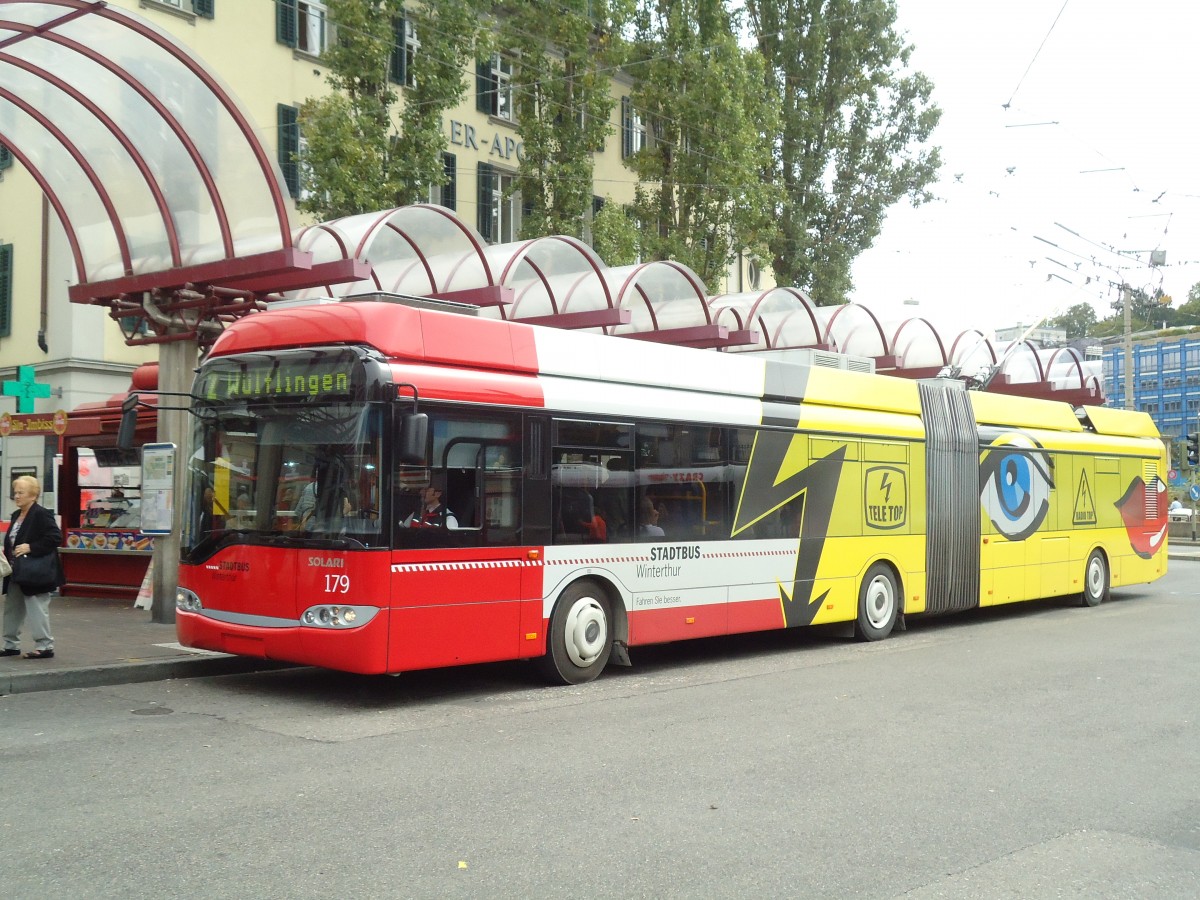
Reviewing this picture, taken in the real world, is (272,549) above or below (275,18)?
below

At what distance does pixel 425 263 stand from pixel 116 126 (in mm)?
3846

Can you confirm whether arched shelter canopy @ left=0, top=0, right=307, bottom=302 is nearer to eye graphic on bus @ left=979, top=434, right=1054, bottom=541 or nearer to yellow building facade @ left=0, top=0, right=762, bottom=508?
yellow building facade @ left=0, top=0, right=762, bottom=508

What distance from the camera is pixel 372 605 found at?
351 inches

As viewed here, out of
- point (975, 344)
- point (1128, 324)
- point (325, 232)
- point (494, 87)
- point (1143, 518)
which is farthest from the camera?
point (1128, 324)

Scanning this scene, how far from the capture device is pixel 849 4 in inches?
1105

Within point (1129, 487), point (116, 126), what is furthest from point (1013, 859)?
point (1129, 487)

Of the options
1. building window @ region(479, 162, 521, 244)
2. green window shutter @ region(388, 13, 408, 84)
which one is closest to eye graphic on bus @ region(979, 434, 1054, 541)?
building window @ region(479, 162, 521, 244)

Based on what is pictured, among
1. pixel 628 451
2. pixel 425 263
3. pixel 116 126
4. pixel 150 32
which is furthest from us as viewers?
pixel 425 263

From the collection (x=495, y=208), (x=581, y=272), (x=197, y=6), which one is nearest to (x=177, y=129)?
(x=581, y=272)

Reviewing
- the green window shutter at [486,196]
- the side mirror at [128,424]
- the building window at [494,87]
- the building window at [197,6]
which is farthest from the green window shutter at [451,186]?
the side mirror at [128,424]

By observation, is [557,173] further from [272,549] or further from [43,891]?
[43,891]

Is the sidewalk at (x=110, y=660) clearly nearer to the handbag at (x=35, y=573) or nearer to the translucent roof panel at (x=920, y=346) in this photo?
the handbag at (x=35, y=573)

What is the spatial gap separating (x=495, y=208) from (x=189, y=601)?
19028mm

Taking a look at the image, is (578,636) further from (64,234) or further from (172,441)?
(64,234)
